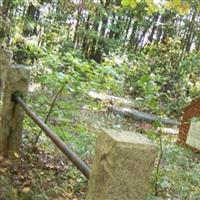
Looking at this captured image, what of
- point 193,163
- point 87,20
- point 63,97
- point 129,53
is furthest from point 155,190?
point 87,20

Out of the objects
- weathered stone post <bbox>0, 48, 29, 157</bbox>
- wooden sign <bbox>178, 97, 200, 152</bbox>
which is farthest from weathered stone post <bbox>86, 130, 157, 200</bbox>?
wooden sign <bbox>178, 97, 200, 152</bbox>

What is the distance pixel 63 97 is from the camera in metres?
9.51

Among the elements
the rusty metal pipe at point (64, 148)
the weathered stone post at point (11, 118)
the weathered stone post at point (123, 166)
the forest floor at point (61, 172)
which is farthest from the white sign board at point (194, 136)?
the weathered stone post at point (123, 166)

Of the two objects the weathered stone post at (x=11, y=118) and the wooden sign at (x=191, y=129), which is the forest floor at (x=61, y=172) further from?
the wooden sign at (x=191, y=129)

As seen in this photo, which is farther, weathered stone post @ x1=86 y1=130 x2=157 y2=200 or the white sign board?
the white sign board

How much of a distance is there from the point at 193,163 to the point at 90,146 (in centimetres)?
193

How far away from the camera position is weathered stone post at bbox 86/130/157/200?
1580mm

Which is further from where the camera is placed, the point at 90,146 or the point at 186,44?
the point at 186,44

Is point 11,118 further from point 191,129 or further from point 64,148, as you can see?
point 191,129

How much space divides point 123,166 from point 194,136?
6.53 meters

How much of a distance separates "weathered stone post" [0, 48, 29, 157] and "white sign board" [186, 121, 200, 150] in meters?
4.47

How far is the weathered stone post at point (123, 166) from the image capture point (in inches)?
62.2

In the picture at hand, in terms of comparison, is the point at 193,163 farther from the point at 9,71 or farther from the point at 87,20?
the point at 87,20

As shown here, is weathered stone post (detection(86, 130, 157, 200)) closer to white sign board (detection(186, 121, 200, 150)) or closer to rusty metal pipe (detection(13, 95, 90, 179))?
rusty metal pipe (detection(13, 95, 90, 179))
